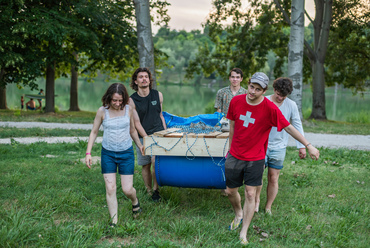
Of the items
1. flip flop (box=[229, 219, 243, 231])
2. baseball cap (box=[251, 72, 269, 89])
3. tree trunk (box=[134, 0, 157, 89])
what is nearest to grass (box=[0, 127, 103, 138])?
tree trunk (box=[134, 0, 157, 89])

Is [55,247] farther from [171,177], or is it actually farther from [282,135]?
[282,135]

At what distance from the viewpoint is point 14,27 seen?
579 inches

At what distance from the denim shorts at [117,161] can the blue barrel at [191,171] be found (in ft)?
1.89

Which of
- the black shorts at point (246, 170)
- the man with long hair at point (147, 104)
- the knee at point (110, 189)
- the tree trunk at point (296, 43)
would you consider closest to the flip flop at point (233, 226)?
the black shorts at point (246, 170)

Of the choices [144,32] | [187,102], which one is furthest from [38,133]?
[187,102]

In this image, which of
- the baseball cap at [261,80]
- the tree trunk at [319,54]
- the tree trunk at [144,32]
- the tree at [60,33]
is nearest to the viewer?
the baseball cap at [261,80]

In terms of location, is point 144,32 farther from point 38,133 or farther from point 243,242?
point 243,242

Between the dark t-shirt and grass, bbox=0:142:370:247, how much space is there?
98cm

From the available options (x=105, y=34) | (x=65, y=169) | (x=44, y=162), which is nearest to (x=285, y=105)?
(x=65, y=169)

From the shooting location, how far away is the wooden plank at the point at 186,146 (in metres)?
4.68

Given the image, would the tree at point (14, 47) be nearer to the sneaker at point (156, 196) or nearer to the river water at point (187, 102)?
the river water at point (187, 102)

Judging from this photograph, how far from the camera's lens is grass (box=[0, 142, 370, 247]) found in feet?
13.0

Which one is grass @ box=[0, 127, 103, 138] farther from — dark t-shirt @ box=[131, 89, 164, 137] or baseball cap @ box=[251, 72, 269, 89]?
baseball cap @ box=[251, 72, 269, 89]

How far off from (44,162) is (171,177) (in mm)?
3602
